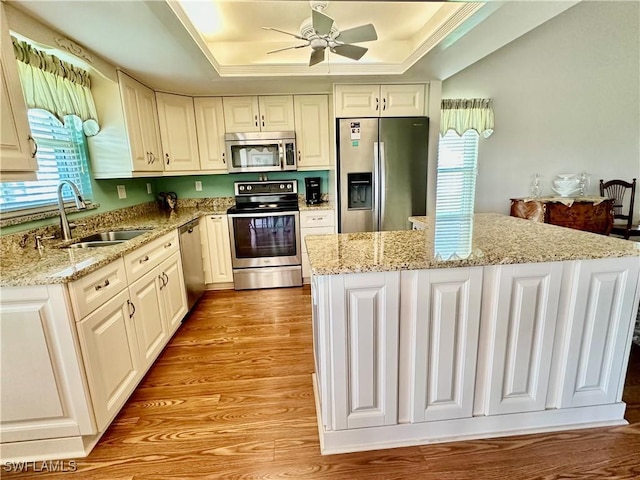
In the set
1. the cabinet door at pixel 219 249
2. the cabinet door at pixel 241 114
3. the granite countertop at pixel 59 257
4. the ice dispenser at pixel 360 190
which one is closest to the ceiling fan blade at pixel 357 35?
the ice dispenser at pixel 360 190

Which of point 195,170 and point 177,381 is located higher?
point 195,170

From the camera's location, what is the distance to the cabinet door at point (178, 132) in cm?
314

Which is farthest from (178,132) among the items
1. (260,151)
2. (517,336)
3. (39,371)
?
(517,336)

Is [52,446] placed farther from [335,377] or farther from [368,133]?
[368,133]

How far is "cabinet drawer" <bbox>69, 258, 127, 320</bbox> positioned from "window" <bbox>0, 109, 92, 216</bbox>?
0.76 m

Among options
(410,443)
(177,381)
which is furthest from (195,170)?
(410,443)

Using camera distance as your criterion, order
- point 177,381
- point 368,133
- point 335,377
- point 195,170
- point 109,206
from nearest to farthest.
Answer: point 335,377, point 177,381, point 109,206, point 368,133, point 195,170

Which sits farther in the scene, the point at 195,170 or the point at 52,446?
the point at 195,170

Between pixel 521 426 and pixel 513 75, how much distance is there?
14.0 ft

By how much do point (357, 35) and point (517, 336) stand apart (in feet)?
6.63

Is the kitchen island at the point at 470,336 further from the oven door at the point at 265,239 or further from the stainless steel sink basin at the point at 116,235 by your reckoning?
the oven door at the point at 265,239

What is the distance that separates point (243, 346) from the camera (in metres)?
2.32

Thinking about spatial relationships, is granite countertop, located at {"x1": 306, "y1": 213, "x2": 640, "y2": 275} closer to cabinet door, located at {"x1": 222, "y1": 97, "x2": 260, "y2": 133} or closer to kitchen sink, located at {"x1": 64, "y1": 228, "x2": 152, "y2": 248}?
kitchen sink, located at {"x1": 64, "y1": 228, "x2": 152, "y2": 248}

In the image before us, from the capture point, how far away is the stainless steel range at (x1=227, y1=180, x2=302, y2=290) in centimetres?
331
